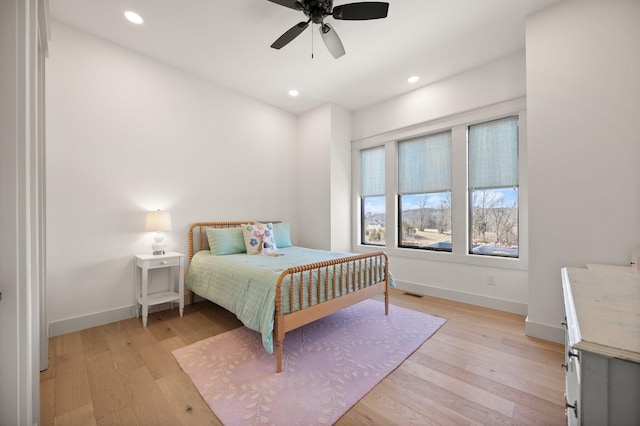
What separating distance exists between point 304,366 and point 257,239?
1.72 m

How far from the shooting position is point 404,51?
2.92 meters

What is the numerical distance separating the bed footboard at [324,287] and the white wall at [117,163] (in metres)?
1.95

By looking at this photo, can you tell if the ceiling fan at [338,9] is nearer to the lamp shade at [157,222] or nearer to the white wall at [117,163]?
the white wall at [117,163]

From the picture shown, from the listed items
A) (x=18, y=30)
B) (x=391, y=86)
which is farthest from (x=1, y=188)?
(x=391, y=86)

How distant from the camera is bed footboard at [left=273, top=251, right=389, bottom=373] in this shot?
1979 mm

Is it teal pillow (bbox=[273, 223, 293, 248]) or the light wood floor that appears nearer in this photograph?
the light wood floor

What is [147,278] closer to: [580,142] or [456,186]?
[456,186]

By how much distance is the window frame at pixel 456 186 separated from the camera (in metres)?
2.96

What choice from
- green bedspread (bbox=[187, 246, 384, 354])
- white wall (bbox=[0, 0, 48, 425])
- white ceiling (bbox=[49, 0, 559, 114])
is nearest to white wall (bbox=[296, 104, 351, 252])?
white ceiling (bbox=[49, 0, 559, 114])

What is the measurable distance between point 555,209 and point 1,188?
343 centimetres

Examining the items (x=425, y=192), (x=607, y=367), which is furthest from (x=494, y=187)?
(x=607, y=367)

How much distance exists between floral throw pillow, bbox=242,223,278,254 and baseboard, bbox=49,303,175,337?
1293mm

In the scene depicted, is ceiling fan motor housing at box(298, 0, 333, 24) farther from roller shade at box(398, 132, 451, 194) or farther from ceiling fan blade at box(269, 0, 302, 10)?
roller shade at box(398, 132, 451, 194)

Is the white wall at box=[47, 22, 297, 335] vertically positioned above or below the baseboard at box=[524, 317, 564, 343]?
above
